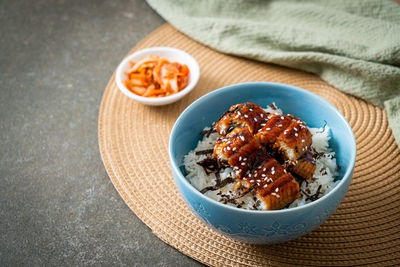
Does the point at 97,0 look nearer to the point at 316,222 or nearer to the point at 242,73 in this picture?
the point at 242,73

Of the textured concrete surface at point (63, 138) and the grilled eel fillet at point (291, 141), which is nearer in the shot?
the grilled eel fillet at point (291, 141)

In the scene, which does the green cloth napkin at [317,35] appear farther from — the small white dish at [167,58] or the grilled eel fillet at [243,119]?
the grilled eel fillet at [243,119]

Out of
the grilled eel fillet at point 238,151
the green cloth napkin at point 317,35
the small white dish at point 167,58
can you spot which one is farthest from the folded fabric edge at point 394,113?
the small white dish at point 167,58

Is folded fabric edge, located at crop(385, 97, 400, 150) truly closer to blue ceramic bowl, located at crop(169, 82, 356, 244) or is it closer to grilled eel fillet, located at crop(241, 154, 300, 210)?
blue ceramic bowl, located at crop(169, 82, 356, 244)

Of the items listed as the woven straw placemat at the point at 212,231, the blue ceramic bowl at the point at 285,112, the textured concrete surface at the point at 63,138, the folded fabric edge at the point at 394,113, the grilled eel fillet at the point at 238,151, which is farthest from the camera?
the folded fabric edge at the point at 394,113

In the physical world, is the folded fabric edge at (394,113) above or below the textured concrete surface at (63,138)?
above

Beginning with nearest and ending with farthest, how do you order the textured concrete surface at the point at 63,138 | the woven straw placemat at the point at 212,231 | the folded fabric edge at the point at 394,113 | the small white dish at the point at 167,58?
the woven straw placemat at the point at 212,231 < the textured concrete surface at the point at 63,138 < the folded fabric edge at the point at 394,113 < the small white dish at the point at 167,58

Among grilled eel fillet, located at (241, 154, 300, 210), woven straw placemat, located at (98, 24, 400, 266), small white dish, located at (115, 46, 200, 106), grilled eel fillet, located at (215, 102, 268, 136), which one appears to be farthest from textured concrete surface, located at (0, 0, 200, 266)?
grilled eel fillet, located at (215, 102, 268, 136)

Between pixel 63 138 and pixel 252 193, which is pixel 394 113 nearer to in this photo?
pixel 252 193

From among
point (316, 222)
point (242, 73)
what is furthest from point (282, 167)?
point (242, 73)

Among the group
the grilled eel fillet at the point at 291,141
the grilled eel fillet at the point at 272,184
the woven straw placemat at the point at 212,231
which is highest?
the grilled eel fillet at the point at 291,141
